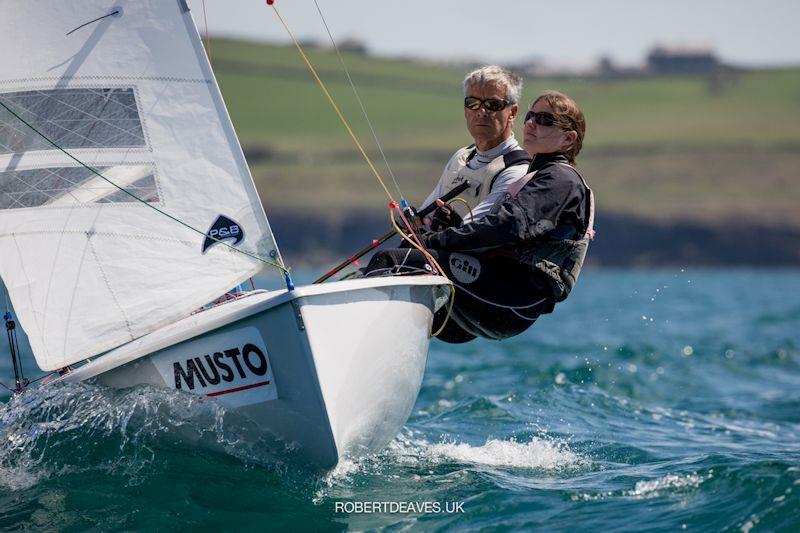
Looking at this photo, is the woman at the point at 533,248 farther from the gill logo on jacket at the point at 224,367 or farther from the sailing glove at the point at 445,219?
the gill logo on jacket at the point at 224,367

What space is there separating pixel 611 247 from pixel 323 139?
80.8 ft

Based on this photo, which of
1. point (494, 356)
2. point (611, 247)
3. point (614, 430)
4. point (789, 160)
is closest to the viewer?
point (614, 430)

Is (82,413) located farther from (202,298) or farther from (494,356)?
(494,356)

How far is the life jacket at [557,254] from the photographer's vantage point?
5312 millimetres

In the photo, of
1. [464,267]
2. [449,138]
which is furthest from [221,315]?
[449,138]

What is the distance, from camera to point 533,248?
5.33 metres

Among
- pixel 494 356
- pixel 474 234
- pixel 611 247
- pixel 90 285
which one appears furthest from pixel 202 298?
pixel 611 247

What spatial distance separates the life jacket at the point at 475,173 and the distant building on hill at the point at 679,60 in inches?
3757

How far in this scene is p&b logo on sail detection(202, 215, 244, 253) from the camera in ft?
18.2

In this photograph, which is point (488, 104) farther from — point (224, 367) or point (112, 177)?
point (112, 177)

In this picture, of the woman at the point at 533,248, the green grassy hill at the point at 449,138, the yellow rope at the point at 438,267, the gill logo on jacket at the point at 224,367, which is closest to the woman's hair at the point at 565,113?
the woman at the point at 533,248

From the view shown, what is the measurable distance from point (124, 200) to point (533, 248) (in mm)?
2389

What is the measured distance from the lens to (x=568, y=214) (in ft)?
17.4

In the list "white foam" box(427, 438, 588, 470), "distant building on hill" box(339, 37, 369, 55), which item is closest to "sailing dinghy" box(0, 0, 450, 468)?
"white foam" box(427, 438, 588, 470)
